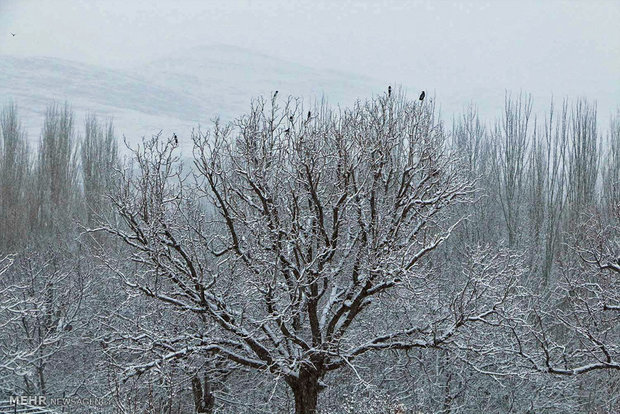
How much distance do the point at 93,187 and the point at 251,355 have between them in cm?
2205

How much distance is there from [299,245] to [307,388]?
8.49 feet

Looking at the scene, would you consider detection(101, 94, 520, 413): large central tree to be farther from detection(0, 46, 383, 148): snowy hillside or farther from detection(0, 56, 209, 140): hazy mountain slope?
detection(0, 56, 209, 140): hazy mountain slope

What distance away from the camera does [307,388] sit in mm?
13367

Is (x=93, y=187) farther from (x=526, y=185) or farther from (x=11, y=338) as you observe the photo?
(x=526, y=185)

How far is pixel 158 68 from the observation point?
106250 mm

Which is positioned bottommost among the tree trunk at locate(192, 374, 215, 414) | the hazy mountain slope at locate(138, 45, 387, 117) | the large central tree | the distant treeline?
the tree trunk at locate(192, 374, 215, 414)

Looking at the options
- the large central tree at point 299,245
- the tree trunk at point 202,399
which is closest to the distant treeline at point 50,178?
the tree trunk at point 202,399

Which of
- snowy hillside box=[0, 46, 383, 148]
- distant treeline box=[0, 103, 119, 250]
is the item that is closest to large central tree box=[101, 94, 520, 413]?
distant treeline box=[0, 103, 119, 250]

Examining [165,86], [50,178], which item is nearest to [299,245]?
[50,178]

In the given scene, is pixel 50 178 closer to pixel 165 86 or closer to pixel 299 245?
pixel 299 245

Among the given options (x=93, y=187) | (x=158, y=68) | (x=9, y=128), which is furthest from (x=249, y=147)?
(x=158, y=68)

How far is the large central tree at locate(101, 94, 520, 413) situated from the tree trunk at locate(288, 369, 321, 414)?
2cm

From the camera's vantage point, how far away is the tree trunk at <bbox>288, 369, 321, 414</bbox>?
13.3 meters

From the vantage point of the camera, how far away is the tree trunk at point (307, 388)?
13.3 metres
